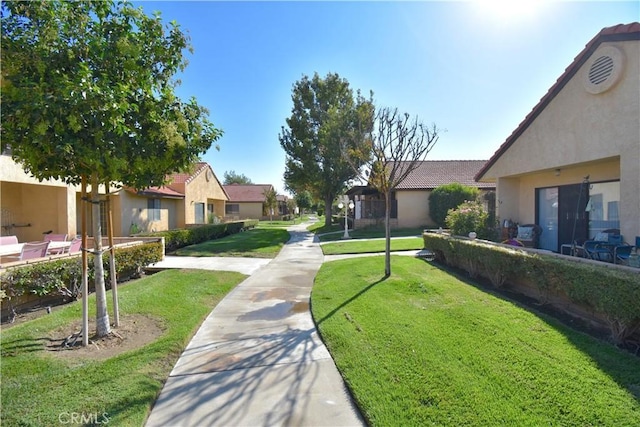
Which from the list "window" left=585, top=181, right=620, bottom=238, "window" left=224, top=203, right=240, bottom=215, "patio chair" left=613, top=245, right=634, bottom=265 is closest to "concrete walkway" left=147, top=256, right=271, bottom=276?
"patio chair" left=613, top=245, right=634, bottom=265

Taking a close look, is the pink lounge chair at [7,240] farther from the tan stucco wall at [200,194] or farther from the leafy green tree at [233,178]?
the leafy green tree at [233,178]

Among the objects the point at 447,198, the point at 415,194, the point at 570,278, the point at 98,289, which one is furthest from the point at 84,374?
the point at 415,194

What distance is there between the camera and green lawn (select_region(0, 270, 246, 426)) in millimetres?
3340

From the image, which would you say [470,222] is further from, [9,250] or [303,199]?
[303,199]

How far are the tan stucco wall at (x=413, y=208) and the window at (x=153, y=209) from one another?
17.1 m

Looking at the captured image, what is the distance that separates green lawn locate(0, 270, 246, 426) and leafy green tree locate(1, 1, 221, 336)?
98 centimetres

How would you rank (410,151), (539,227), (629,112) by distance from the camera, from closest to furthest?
(629,112), (410,151), (539,227)

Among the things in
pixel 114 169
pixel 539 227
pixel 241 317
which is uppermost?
pixel 114 169

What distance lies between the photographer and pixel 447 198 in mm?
24281

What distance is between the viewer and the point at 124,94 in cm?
448

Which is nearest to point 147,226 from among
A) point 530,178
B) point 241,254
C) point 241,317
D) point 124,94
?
point 241,254

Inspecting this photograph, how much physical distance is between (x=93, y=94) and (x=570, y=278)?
7395mm

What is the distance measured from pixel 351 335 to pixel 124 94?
460 centimetres

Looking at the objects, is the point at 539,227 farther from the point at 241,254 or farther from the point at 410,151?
the point at 241,254
